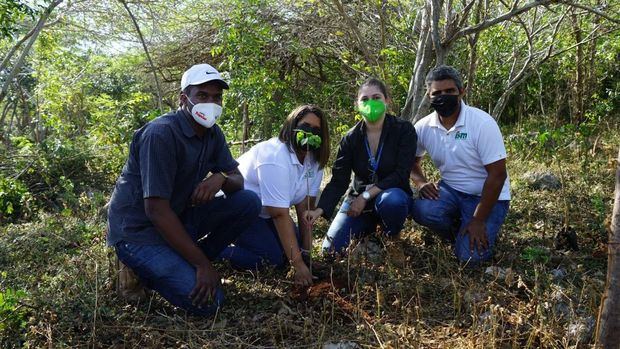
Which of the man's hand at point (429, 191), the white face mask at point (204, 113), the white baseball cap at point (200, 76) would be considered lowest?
the man's hand at point (429, 191)

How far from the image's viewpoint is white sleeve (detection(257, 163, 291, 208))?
339cm

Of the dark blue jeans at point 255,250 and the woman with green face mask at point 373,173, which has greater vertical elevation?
the woman with green face mask at point 373,173

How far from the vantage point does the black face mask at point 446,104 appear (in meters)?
3.65

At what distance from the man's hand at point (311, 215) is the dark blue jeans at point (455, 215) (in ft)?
2.37

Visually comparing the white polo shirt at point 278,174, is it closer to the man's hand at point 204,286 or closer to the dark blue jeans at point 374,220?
the dark blue jeans at point 374,220

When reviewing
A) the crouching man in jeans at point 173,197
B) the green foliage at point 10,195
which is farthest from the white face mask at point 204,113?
the green foliage at point 10,195

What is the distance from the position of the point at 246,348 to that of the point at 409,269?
1.16 meters

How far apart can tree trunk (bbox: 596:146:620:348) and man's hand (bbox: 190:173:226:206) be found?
2.13 meters

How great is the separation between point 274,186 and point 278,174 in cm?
8

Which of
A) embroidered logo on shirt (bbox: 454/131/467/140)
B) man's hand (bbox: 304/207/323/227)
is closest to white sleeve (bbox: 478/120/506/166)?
embroidered logo on shirt (bbox: 454/131/467/140)

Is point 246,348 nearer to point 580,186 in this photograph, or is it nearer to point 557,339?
point 557,339

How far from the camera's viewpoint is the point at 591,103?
27.5 ft

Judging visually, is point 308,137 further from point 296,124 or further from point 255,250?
point 255,250

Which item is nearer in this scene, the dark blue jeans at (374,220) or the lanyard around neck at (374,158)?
the dark blue jeans at (374,220)
